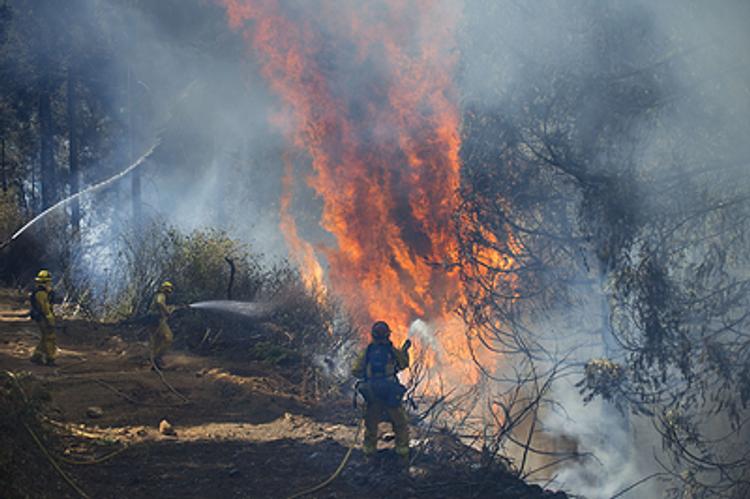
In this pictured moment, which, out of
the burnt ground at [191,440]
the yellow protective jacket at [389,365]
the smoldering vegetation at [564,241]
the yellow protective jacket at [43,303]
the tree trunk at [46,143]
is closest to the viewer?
the burnt ground at [191,440]

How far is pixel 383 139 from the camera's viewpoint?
19.2 meters

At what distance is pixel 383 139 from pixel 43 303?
32.3ft

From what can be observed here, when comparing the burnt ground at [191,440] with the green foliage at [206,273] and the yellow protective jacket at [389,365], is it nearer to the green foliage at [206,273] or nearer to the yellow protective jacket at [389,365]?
the yellow protective jacket at [389,365]

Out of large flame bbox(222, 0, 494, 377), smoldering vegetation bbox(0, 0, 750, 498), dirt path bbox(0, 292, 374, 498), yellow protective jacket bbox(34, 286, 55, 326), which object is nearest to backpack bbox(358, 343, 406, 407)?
smoldering vegetation bbox(0, 0, 750, 498)

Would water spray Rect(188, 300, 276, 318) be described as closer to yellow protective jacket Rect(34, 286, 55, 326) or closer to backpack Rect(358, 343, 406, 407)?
yellow protective jacket Rect(34, 286, 55, 326)

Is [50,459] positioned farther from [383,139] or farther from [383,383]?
[383,139]

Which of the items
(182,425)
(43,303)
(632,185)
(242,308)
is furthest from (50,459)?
(242,308)

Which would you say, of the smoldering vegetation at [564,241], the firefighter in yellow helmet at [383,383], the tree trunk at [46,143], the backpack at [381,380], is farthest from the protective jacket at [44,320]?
the tree trunk at [46,143]

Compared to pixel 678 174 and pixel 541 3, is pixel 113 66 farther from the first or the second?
pixel 678 174

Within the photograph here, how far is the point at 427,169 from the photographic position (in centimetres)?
1836

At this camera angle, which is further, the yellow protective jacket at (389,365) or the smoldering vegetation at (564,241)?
the smoldering vegetation at (564,241)

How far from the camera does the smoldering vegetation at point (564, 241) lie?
9523 mm

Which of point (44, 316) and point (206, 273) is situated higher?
point (206, 273)

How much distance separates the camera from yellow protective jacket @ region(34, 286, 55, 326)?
12.9 meters
